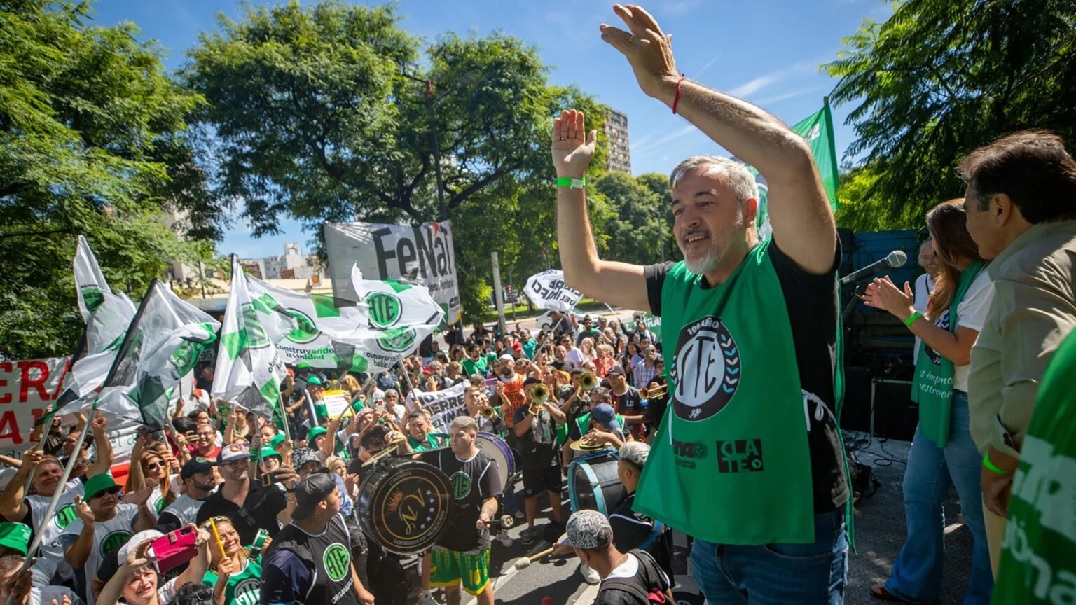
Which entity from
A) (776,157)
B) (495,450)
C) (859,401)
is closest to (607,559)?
(776,157)

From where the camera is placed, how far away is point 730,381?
1493 mm

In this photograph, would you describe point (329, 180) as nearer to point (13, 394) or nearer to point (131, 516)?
point (13, 394)

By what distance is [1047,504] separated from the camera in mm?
457

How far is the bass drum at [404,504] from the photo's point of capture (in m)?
4.48

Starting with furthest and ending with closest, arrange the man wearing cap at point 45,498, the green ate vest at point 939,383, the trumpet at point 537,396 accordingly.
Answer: the trumpet at point 537,396 < the man wearing cap at point 45,498 < the green ate vest at point 939,383

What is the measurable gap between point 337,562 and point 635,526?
2107mm

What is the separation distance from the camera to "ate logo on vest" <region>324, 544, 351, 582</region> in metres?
3.90

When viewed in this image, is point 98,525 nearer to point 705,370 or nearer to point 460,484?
point 460,484

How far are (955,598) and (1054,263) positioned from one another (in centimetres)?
325

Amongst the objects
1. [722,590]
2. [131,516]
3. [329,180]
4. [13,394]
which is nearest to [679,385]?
[722,590]

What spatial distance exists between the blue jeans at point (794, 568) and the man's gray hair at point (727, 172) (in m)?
0.89

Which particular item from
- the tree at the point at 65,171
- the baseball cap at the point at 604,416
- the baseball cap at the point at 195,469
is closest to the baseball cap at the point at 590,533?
the baseball cap at the point at 604,416

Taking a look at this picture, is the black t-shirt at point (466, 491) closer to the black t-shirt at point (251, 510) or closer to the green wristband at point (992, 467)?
the black t-shirt at point (251, 510)

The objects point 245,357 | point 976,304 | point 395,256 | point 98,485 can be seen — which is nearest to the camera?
point 976,304
